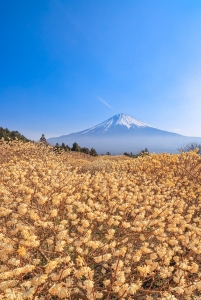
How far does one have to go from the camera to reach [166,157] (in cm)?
1020

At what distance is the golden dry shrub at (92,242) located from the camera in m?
2.31

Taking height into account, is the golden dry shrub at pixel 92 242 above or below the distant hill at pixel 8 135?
below

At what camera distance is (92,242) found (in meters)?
2.61

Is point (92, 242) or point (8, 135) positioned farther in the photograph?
point (8, 135)

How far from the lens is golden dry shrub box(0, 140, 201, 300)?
7.58ft

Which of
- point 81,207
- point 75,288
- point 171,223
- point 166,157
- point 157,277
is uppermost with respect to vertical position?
point 166,157

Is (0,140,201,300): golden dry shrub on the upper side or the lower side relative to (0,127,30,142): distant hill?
lower

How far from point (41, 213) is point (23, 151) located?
37.6 ft

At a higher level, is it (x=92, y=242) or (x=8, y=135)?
(x=8, y=135)

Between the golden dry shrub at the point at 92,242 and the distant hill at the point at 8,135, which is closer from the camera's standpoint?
the golden dry shrub at the point at 92,242

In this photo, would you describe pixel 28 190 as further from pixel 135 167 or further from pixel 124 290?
pixel 135 167

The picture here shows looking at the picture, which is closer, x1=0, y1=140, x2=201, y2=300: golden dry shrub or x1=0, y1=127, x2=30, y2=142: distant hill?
x1=0, y1=140, x2=201, y2=300: golden dry shrub

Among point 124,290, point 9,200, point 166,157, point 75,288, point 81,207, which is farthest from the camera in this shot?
point 166,157

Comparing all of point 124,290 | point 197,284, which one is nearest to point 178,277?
point 197,284
